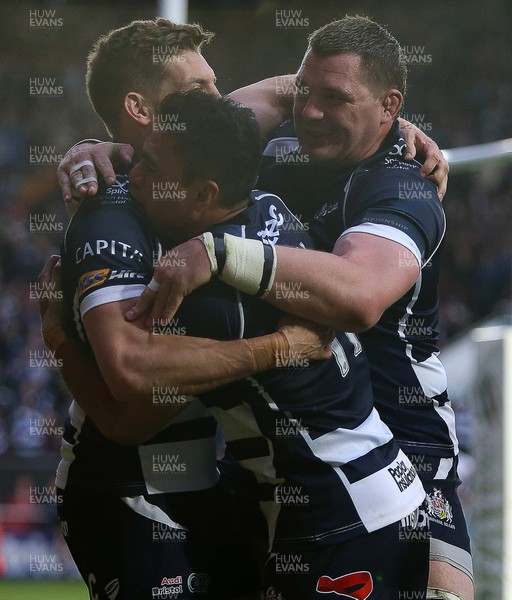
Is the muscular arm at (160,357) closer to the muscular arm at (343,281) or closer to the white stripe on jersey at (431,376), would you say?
the muscular arm at (343,281)

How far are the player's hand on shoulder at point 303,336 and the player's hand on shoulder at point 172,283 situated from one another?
29 cm

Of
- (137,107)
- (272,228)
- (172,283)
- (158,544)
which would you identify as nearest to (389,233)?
(272,228)

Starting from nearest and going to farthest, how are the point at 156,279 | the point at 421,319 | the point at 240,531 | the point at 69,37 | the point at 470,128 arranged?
the point at 156,279, the point at 240,531, the point at 421,319, the point at 470,128, the point at 69,37

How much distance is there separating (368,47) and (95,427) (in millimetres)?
1471

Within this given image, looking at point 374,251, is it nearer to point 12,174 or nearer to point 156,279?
point 156,279

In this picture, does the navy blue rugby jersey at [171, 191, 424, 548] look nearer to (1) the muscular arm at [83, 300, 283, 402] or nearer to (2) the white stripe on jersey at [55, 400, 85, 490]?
(1) the muscular arm at [83, 300, 283, 402]

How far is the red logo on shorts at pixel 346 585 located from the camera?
2.87m

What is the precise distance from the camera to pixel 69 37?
385 inches

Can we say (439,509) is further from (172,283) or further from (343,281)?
(172,283)

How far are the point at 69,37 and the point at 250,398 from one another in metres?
7.67

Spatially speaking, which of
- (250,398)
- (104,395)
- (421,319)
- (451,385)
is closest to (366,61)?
(421,319)

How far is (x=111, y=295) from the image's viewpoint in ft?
9.26

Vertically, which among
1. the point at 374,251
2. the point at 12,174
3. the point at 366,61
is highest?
the point at 366,61

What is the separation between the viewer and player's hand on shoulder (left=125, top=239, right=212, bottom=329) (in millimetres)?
2770
